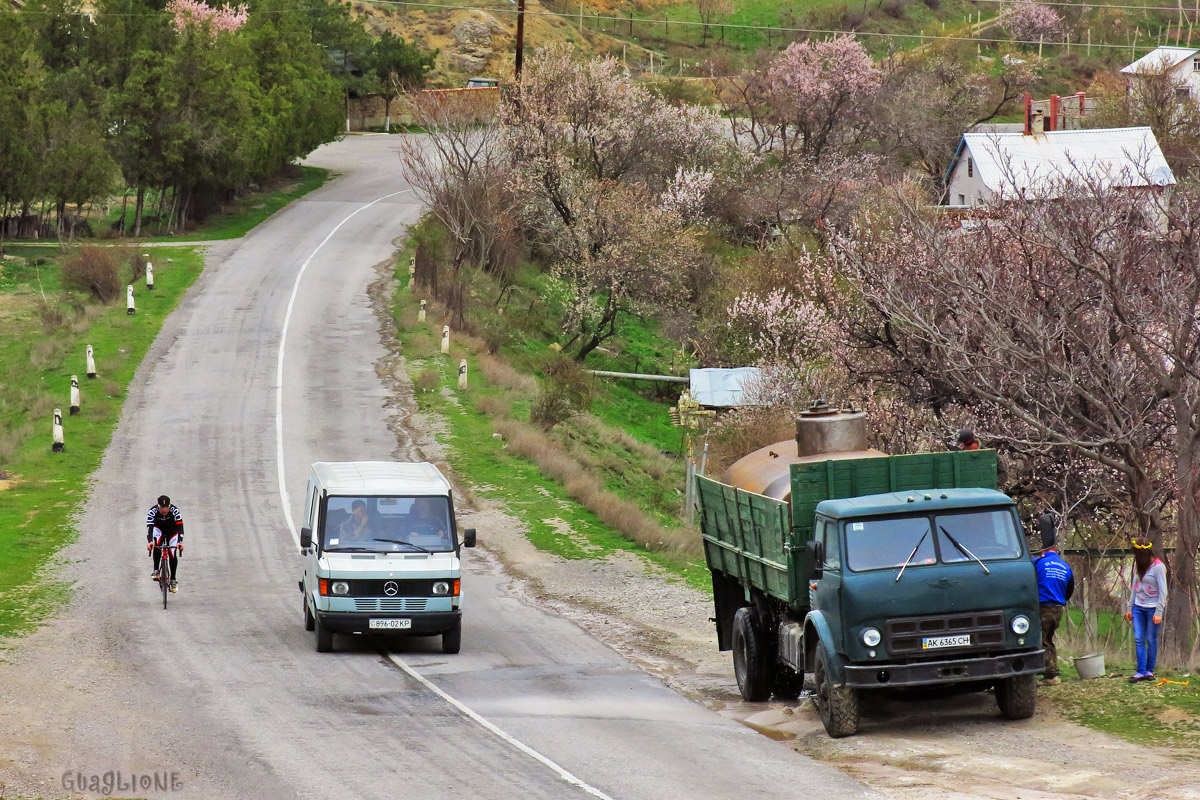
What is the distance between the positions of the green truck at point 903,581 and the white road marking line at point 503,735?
2877 millimetres

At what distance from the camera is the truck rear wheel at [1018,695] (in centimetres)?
1339

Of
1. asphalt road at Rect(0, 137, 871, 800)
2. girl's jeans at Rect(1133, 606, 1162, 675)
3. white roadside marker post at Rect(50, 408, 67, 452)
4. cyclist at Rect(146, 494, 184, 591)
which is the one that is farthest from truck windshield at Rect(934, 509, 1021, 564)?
white roadside marker post at Rect(50, 408, 67, 452)

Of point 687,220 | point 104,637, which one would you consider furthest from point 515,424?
point 687,220

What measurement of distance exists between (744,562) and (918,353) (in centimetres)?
938

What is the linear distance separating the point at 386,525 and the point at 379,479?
0.81 meters

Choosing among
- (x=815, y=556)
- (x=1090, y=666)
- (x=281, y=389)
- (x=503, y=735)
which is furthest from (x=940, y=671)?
(x=281, y=389)

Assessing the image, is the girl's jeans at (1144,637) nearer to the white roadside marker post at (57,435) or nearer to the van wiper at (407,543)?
the van wiper at (407,543)

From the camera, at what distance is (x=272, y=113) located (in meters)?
62.5

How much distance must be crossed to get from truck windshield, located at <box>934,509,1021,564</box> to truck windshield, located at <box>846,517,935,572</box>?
0.53 ft

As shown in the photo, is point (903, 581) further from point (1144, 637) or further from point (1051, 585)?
point (1144, 637)

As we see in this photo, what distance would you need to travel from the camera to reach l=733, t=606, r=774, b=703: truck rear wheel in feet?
51.1

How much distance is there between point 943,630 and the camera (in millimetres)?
13070

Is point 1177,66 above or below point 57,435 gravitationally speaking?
above

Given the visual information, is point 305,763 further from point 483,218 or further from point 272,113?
point 272,113
